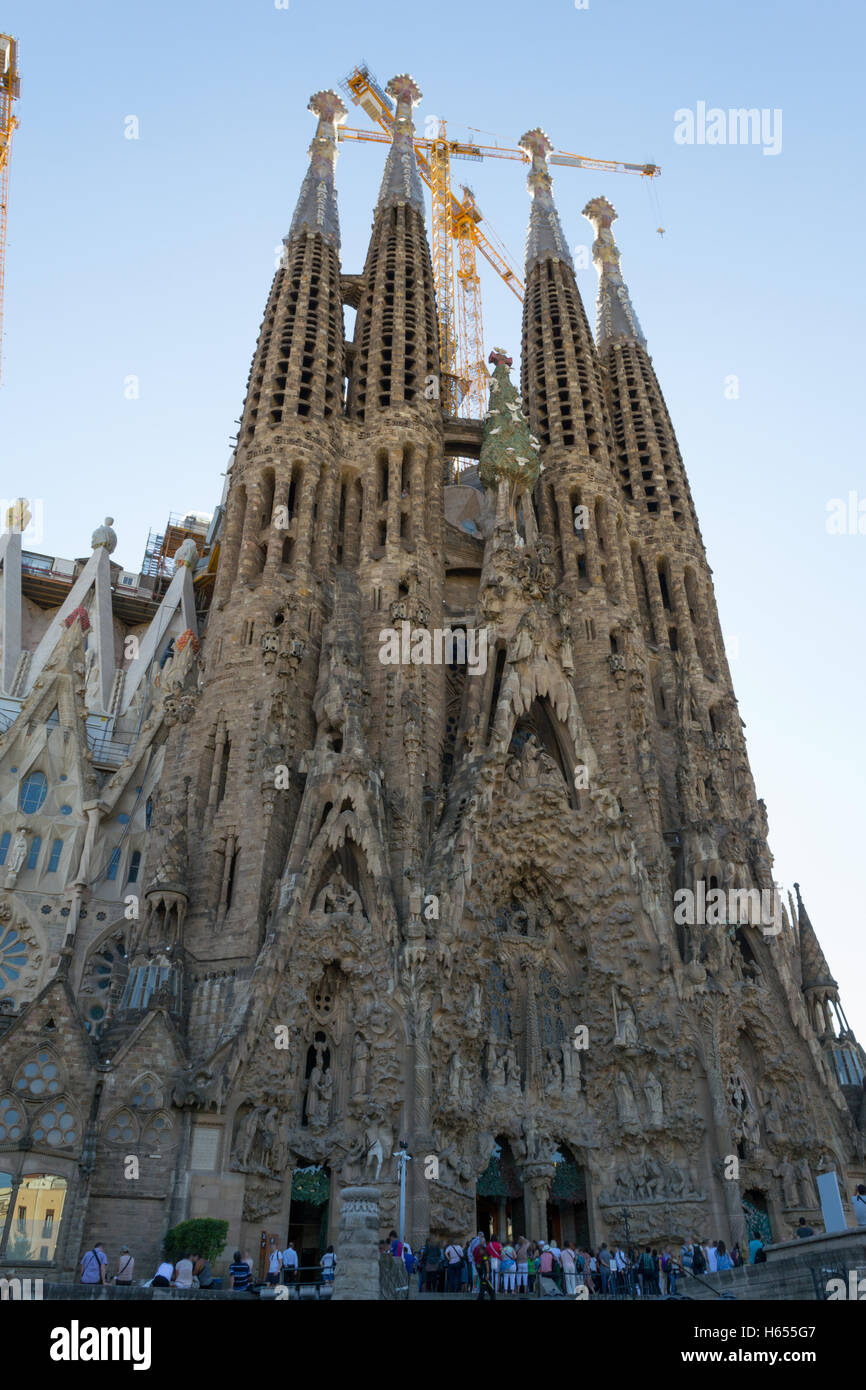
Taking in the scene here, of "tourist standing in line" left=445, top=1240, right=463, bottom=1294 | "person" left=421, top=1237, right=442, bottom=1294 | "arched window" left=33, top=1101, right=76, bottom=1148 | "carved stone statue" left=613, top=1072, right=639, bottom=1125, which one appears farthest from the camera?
"carved stone statue" left=613, top=1072, right=639, bottom=1125

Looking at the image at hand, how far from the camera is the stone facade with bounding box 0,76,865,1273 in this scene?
66.0 ft

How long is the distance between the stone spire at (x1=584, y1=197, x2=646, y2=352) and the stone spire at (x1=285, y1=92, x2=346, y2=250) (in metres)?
12.3

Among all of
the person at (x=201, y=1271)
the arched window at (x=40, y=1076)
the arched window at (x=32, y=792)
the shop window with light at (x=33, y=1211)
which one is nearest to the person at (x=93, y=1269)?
the person at (x=201, y=1271)

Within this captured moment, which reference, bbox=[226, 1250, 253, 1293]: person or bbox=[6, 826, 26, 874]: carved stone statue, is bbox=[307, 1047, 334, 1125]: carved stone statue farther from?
bbox=[6, 826, 26, 874]: carved stone statue

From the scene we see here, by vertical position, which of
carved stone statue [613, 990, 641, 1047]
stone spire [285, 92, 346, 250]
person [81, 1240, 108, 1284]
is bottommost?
person [81, 1240, 108, 1284]

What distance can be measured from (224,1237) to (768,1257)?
8.81 meters

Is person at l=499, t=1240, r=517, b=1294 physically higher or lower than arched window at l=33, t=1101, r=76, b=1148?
lower

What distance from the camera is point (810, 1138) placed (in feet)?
82.8

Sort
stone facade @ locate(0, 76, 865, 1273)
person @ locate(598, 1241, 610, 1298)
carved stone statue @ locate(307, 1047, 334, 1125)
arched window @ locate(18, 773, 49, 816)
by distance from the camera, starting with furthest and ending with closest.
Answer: arched window @ locate(18, 773, 49, 816), carved stone statue @ locate(307, 1047, 334, 1125), stone facade @ locate(0, 76, 865, 1273), person @ locate(598, 1241, 610, 1298)

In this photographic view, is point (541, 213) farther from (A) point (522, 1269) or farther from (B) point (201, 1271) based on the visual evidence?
(B) point (201, 1271)

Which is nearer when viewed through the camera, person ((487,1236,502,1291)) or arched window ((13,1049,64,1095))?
person ((487,1236,502,1291))

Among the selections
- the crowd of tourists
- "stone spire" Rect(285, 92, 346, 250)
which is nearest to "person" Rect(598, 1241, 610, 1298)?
the crowd of tourists

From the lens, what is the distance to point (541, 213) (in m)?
46.6
